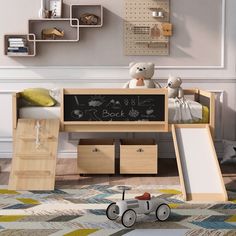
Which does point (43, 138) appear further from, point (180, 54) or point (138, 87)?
point (180, 54)

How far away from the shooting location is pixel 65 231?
3.06 meters

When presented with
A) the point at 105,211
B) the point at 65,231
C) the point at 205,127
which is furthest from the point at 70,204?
the point at 205,127

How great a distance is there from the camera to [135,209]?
3207 millimetres

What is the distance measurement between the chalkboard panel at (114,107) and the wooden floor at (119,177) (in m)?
0.47

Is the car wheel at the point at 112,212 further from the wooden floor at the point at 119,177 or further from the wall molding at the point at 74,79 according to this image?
the wall molding at the point at 74,79

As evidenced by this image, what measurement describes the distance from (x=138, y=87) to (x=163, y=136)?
2.48ft

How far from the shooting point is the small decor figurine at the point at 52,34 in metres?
5.10

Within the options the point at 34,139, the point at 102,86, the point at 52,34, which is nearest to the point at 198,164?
the point at 34,139

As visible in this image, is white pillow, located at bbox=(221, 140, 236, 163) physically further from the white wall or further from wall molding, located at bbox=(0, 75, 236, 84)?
wall molding, located at bbox=(0, 75, 236, 84)

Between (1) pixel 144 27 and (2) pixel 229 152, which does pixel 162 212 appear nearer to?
(2) pixel 229 152

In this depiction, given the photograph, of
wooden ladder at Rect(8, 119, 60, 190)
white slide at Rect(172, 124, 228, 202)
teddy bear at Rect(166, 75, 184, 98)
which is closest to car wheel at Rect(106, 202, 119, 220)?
white slide at Rect(172, 124, 228, 202)

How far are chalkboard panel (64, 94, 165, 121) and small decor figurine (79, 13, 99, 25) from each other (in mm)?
991

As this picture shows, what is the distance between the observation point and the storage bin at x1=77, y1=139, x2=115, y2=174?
449cm

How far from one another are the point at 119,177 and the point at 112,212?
1291 mm
